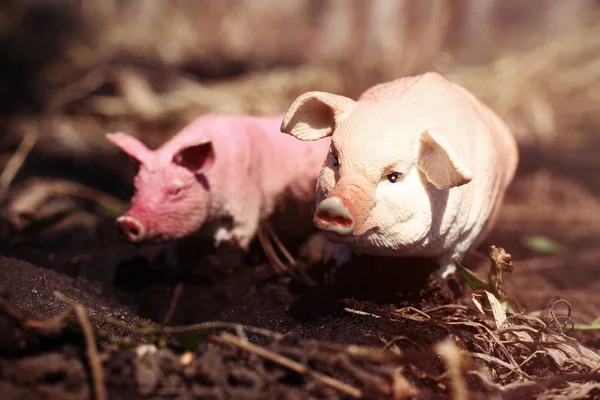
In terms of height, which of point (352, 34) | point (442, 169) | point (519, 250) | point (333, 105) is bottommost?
point (519, 250)

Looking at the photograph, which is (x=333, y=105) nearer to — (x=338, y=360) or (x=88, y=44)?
(x=338, y=360)

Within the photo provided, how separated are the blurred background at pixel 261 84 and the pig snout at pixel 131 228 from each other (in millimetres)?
359

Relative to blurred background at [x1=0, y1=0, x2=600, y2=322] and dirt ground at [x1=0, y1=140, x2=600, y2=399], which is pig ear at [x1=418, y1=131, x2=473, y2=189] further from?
blurred background at [x1=0, y1=0, x2=600, y2=322]

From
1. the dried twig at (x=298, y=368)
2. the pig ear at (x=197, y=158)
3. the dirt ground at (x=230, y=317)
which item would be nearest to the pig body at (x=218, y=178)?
the pig ear at (x=197, y=158)

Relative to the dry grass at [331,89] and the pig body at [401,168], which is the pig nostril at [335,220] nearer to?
the pig body at [401,168]

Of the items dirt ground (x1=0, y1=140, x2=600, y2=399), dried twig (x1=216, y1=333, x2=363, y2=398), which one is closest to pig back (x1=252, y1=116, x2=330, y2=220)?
dirt ground (x1=0, y1=140, x2=600, y2=399)

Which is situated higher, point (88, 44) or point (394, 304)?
point (88, 44)

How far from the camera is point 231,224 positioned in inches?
95.4

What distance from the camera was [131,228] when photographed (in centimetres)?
216

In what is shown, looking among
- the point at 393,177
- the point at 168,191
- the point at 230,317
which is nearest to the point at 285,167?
the point at 168,191

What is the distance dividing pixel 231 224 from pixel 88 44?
4.20m

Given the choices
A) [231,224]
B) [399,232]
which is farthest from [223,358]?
[231,224]

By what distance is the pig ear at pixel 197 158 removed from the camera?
2.25 meters

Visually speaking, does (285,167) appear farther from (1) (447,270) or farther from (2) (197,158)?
(1) (447,270)
